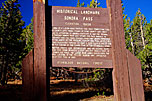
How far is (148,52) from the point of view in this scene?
44.7 feet

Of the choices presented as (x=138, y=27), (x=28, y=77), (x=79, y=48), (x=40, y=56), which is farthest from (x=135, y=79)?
(x=138, y=27)

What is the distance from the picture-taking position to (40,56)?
3.48m

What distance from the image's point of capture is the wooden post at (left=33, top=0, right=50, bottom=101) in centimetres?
339

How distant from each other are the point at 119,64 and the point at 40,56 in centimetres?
185

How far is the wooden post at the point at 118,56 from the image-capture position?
3.57 meters

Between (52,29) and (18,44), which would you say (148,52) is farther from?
(18,44)

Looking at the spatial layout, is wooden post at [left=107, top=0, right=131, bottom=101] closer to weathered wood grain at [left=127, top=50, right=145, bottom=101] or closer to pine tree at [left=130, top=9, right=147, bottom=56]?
weathered wood grain at [left=127, top=50, right=145, bottom=101]

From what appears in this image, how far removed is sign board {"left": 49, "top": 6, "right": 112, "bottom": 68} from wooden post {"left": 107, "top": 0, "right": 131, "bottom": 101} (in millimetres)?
122

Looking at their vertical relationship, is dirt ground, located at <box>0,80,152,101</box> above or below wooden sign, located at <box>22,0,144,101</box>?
below

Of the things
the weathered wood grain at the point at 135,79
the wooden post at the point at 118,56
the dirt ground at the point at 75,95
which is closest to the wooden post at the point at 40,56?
the wooden post at the point at 118,56

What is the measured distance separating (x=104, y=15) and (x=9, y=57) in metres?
17.3

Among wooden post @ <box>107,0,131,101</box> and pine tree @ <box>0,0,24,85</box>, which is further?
pine tree @ <box>0,0,24,85</box>

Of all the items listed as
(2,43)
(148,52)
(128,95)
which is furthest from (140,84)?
(2,43)

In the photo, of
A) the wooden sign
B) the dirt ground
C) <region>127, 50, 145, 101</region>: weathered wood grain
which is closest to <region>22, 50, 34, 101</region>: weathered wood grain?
the wooden sign
